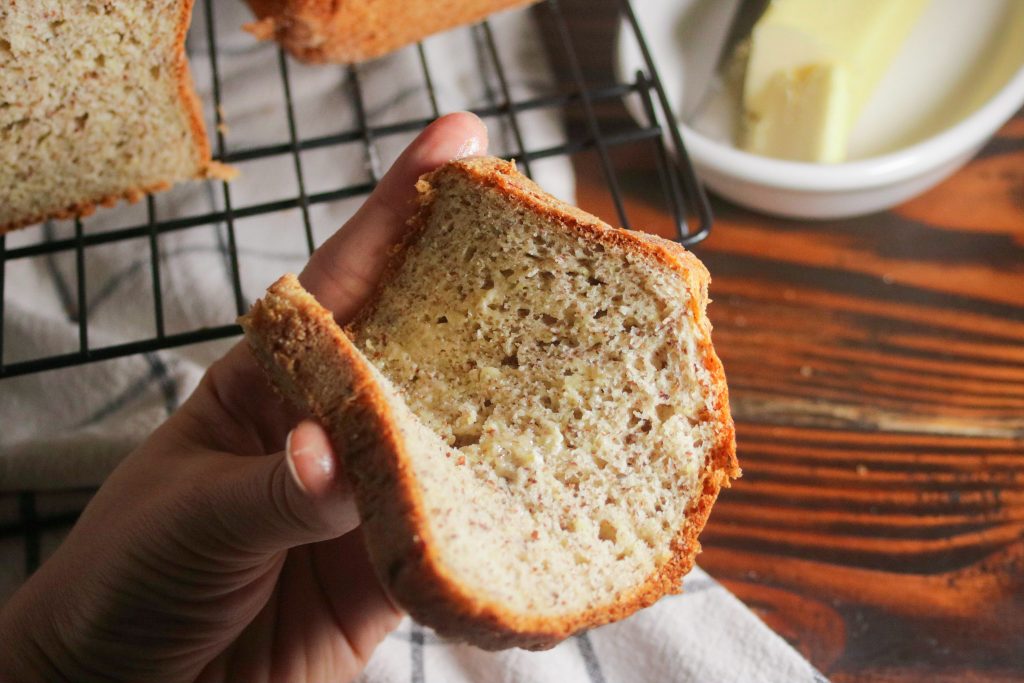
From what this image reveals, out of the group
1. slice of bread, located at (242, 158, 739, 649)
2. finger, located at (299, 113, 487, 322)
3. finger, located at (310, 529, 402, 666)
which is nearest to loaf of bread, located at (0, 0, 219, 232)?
finger, located at (299, 113, 487, 322)

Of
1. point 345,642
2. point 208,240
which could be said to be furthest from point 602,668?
point 208,240

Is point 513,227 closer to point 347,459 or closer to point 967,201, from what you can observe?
point 347,459

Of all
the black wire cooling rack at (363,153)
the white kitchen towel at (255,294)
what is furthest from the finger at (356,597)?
the black wire cooling rack at (363,153)

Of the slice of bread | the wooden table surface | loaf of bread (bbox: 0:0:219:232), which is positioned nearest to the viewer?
the slice of bread

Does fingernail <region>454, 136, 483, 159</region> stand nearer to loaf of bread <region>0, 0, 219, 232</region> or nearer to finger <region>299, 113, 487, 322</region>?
finger <region>299, 113, 487, 322</region>

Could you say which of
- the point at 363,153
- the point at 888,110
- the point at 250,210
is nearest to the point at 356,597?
the point at 250,210

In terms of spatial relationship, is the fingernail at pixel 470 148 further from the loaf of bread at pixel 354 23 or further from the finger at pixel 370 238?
the loaf of bread at pixel 354 23
